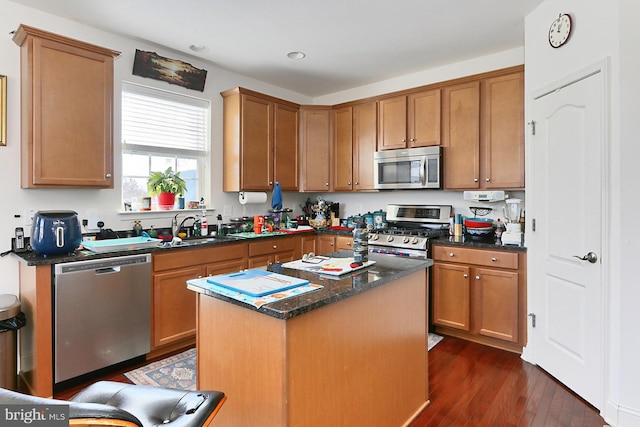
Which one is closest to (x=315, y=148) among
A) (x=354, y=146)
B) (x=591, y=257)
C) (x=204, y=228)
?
(x=354, y=146)

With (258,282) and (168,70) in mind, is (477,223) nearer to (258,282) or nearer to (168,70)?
(258,282)

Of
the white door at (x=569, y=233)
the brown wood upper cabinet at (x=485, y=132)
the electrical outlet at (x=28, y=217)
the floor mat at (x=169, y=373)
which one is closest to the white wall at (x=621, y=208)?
the white door at (x=569, y=233)

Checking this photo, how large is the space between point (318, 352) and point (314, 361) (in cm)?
4

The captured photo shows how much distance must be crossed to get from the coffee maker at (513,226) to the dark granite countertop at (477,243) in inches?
2.3

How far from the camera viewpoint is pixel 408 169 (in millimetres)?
3969

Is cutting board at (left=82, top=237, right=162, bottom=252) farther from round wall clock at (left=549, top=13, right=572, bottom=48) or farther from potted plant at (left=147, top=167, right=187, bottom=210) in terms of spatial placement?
round wall clock at (left=549, top=13, right=572, bottom=48)

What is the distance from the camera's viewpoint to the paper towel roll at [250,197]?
4059mm

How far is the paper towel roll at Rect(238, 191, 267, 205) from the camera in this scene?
4.06 m

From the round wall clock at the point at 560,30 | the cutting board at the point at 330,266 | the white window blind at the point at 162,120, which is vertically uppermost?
the round wall clock at the point at 560,30

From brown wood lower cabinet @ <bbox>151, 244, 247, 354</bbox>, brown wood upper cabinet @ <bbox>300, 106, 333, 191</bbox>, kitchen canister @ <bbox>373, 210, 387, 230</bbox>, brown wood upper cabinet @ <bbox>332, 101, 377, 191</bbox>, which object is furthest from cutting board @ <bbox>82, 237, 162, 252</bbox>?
kitchen canister @ <bbox>373, 210, 387, 230</bbox>

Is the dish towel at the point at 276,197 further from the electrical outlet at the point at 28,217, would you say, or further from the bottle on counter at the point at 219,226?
the electrical outlet at the point at 28,217

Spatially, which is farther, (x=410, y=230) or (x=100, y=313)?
(x=410, y=230)

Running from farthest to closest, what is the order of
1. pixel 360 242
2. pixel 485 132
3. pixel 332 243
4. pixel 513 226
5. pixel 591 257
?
pixel 332 243 → pixel 485 132 → pixel 513 226 → pixel 591 257 → pixel 360 242

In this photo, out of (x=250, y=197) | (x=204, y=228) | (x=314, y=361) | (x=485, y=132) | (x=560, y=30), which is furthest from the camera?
(x=250, y=197)
